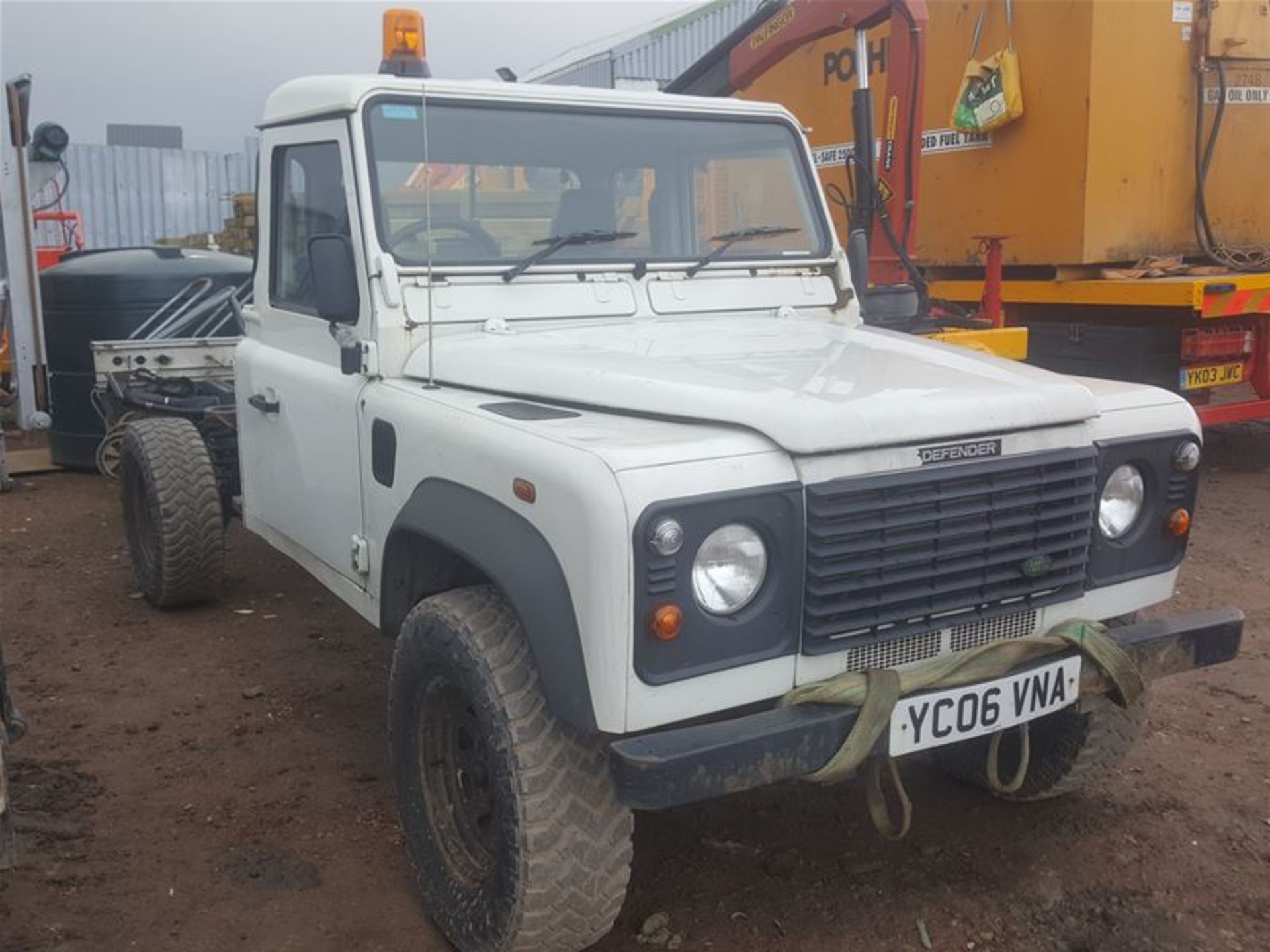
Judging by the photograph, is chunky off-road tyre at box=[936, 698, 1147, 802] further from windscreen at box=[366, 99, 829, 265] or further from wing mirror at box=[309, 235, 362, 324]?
wing mirror at box=[309, 235, 362, 324]

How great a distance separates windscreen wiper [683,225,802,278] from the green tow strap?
5.18 feet

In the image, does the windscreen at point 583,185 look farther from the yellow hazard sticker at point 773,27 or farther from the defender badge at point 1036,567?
the yellow hazard sticker at point 773,27

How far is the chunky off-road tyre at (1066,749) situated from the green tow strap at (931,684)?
0.42 meters

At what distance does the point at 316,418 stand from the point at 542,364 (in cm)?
100

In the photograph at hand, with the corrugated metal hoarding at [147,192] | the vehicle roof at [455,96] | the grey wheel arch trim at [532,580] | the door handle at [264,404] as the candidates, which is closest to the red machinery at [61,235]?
the corrugated metal hoarding at [147,192]

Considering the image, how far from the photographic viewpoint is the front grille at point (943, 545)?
2.58 metres

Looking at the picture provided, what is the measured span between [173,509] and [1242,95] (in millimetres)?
6728

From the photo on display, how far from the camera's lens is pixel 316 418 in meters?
3.87

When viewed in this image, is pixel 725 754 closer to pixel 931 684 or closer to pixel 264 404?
pixel 931 684

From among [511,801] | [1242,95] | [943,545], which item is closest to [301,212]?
[511,801]

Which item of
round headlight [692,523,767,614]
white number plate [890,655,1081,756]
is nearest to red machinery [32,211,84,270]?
round headlight [692,523,767,614]

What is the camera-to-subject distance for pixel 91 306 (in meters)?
8.23

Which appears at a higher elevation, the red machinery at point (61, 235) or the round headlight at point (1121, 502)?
the red machinery at point (61, 235)

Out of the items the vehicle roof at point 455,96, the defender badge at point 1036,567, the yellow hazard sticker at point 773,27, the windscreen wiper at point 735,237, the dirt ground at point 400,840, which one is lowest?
the dirt ground at point 400,840
